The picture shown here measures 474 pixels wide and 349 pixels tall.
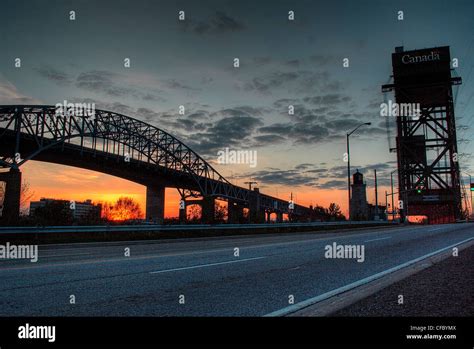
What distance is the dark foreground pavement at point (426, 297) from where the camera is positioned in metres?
5.16

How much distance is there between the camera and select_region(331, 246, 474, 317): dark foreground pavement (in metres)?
5.16

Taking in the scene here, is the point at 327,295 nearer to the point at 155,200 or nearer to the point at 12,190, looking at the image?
the point at 12,190

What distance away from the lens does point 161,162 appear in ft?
336

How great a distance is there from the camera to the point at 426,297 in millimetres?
6004

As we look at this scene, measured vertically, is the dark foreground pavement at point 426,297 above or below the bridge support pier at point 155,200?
below

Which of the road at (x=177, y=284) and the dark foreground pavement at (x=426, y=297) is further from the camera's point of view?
the road at (x=177, y=284)

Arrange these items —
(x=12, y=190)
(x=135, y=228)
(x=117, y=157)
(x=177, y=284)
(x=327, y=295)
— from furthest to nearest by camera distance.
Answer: (x=117, y=157)
(x=12, y=190)
(x=135, y=228)
(x=177, y=284)
(x=327, y=295)

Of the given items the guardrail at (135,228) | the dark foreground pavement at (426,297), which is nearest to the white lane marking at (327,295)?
the dark foreground pavement at (426,297)

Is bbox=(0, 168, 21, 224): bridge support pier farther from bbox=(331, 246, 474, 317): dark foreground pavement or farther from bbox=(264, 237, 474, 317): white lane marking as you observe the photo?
bbox=(331, 246, 474, 317): dark foreground pavement

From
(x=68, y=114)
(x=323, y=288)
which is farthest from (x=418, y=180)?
(x=323, y=288)

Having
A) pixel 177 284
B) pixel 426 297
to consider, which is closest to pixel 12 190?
pixel 177 284

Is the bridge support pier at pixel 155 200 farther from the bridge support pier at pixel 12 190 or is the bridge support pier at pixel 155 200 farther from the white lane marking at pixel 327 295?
the white lane marking at pixel 327 295
